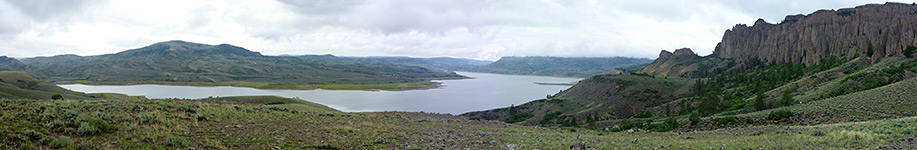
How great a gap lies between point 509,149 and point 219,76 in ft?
607

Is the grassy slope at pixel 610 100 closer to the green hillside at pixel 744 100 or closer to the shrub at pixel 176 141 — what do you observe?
the green hillside at pixel 744 100

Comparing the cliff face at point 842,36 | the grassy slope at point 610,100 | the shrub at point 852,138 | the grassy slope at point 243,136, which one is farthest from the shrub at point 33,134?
the cliff face at point 842,36

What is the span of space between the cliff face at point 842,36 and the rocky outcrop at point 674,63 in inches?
836

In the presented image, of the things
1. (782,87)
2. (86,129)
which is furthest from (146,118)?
(782,87)

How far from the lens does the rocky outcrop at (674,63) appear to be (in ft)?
441

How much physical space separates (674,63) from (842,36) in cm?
6112

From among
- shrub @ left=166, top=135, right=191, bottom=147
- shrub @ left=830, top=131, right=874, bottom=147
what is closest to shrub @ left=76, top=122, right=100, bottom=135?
shrub @ left=166, top=135, right=191, bottom=147

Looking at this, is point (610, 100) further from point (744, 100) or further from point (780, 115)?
point (780, 115)

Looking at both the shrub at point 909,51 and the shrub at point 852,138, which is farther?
the shrub at point 909,51

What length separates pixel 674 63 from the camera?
5630 inches

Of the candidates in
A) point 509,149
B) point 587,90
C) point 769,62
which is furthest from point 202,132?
point 769,62

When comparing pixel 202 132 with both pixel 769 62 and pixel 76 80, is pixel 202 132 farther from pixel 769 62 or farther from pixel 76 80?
pixel 76 80

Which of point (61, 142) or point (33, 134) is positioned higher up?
point (33, 134)

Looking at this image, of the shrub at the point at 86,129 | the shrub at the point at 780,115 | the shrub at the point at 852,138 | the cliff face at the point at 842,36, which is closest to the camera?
the shrub at the point at 86,129
